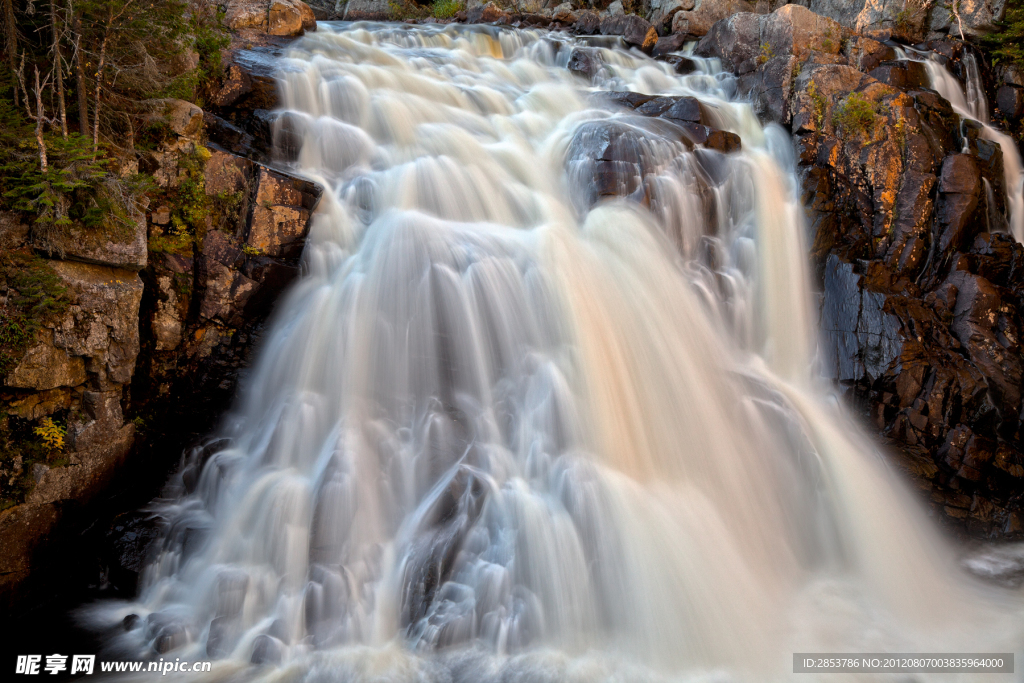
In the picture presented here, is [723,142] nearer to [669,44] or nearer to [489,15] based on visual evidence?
[669,44]

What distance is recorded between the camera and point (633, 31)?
12.9m

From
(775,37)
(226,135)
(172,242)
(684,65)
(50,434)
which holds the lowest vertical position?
(50,434)

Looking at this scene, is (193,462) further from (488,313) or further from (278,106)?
(278,106)

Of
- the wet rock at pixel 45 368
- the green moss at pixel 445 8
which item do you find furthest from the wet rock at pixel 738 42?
the wet rock at pixel 45 368

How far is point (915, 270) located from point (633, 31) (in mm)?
8381

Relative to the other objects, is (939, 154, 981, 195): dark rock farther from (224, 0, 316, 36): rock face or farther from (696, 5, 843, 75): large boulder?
(224, 0, 316, 36): rock face

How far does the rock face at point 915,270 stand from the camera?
634 centimetres

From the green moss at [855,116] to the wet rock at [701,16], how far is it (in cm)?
625

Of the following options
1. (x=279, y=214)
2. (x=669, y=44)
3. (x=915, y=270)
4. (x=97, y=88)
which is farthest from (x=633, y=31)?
(x=97, y=88)

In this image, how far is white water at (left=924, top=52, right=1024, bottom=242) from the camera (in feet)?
27.2

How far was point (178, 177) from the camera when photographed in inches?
231

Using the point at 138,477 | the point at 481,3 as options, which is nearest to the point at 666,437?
the point at 138,477

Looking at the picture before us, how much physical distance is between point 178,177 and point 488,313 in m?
3.38

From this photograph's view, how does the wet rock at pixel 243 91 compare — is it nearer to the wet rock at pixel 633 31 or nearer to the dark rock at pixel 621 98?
the dark rock at pixel 621 98
